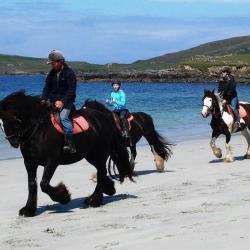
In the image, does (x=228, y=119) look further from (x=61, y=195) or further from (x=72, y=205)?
(x=61, y=195)

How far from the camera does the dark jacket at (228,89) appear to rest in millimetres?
15516

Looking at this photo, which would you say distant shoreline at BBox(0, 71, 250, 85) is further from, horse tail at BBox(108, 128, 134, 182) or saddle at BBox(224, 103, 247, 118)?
horse tail at BBox(108, 128, 134, 182)

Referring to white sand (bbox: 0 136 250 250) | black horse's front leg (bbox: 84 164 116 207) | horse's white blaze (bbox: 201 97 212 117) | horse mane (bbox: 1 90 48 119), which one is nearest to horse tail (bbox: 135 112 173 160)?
white sand (bbox: 0 136 250 250)

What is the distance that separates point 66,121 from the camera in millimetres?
9023

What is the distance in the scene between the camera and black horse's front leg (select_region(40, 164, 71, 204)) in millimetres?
8734

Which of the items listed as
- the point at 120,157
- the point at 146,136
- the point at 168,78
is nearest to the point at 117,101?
the point at 146,136

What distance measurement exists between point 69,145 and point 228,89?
7.45 metres

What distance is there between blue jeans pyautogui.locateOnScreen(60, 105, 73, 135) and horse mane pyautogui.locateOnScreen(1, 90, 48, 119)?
27 centimetres

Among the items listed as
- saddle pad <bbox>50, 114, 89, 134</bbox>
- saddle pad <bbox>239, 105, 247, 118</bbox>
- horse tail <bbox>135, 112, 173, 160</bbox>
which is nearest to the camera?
saddle pad <bbox>50, 114, 89, 134</bbox>

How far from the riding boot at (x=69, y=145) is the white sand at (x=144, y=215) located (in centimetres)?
89

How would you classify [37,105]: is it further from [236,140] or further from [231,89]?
[236,140]

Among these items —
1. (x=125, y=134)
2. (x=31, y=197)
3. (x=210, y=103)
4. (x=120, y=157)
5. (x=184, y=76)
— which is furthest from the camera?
(x=184, y=76)

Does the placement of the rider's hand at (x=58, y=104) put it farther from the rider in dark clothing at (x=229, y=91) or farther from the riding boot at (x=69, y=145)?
the rider in dark clothing at (x=229, y=91)

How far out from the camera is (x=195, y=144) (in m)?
20.3
